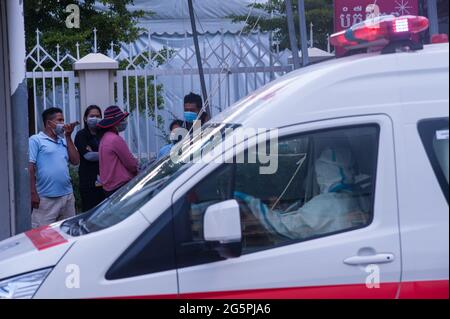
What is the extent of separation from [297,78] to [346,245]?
932 mm

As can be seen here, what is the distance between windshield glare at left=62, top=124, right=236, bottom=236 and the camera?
4023 mm

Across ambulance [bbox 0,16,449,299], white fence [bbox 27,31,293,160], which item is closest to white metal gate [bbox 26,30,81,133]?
white fence [bbox 27,31,293,160]

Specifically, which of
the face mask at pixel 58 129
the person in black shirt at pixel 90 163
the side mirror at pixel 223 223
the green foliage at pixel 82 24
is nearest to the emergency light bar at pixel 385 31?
the side mirror at pixel 223 223

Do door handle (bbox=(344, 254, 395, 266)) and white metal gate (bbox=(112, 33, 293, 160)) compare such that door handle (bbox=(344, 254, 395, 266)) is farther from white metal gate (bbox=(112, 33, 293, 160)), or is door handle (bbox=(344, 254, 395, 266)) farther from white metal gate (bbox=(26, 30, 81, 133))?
white metal gate (bbox=(26, 30, 81, 133))

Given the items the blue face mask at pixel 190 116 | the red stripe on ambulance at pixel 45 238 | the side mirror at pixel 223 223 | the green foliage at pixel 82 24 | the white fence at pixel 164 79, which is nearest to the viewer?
the side mirror at pixel 223 223

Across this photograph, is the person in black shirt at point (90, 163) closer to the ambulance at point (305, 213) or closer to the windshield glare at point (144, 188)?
the windshield glare at point (144, 188)

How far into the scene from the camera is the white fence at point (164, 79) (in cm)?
927

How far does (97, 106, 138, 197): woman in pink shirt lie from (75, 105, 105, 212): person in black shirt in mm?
667

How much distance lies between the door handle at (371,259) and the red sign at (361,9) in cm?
436

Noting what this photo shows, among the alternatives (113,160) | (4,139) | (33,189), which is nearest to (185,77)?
(113,160)

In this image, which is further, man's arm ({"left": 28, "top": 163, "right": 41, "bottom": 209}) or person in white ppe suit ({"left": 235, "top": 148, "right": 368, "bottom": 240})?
man's arm ({"left": 28, "top": 163, "right": 41, "bottom": 209})

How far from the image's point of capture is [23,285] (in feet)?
12.5
